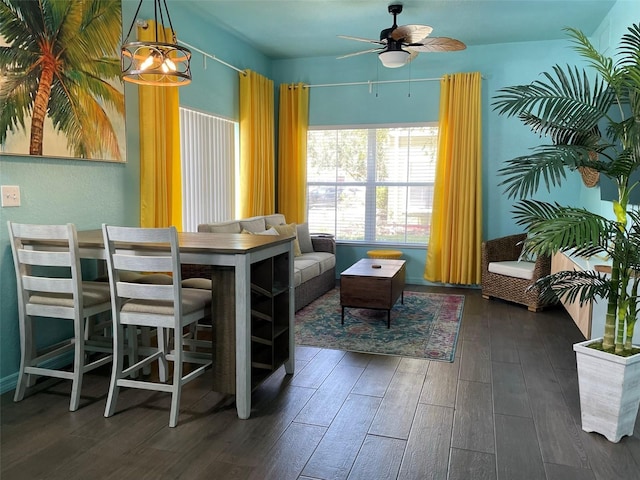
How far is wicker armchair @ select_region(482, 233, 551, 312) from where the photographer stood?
16.2 feet

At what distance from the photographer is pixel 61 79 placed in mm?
3195

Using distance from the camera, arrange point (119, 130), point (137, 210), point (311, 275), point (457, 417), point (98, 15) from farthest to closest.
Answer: point (311, 275), point (137, 210), point (119, 130), point (98, 15), point (457, 417)

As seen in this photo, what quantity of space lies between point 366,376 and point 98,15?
305 cm

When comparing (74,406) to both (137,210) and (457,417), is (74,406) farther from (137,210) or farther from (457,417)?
(457,417)

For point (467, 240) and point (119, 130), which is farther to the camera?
point (467, 240)

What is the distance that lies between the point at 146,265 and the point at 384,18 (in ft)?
12.1

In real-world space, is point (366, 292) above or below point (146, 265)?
below

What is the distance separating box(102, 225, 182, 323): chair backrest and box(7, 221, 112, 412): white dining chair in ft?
0.83

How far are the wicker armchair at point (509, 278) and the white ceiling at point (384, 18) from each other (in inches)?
85.7

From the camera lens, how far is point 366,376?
3.23m

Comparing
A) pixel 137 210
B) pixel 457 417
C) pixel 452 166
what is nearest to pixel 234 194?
pixel 137 210

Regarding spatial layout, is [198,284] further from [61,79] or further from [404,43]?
[404,43]

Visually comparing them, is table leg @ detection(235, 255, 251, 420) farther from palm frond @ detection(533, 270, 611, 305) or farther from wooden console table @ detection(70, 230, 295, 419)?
palm frond @ detection(533, 270, 611, 305)

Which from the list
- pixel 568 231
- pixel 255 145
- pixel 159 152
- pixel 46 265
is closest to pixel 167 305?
pixel 46 265
